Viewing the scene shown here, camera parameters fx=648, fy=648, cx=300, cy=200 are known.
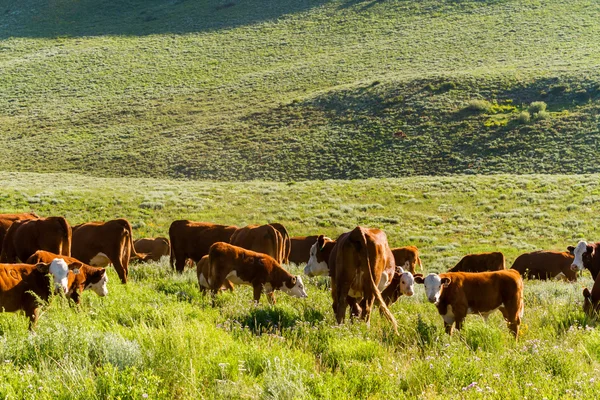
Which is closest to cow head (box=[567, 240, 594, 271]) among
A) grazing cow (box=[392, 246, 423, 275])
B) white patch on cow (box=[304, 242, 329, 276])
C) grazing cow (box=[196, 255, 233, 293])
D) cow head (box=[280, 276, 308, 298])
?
grazing cow (box=[392, 246, 423, 275])

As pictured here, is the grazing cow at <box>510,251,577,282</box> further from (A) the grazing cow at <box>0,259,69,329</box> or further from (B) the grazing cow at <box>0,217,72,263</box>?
(A) the grazing cow at <box>0,259,69,329</box>

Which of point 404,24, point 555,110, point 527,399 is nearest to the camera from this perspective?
point 527,399

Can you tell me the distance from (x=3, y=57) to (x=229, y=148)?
5967 centimetres

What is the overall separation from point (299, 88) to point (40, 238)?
62163mm

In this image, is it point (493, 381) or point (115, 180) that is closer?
point (493, 381)

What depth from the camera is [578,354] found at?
689cm

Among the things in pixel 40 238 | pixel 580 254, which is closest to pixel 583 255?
pixel 580 254

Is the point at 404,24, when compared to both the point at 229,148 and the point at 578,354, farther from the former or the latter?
the point at 578,354

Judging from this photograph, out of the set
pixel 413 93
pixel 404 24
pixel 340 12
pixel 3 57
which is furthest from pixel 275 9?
pixel 413 93

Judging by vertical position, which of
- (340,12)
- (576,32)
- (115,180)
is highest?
(340,12)

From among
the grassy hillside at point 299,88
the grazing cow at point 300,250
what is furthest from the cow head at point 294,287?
the grassy hillside at point 299,88

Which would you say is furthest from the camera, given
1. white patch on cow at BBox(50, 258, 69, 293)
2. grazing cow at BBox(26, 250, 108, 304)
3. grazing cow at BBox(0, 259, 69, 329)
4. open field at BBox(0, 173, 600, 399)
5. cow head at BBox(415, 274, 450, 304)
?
grazing cow at BBox(26, 250, 108, 304)

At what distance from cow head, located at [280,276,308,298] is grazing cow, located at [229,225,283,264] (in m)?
3.77

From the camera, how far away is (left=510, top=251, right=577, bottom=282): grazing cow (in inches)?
703
